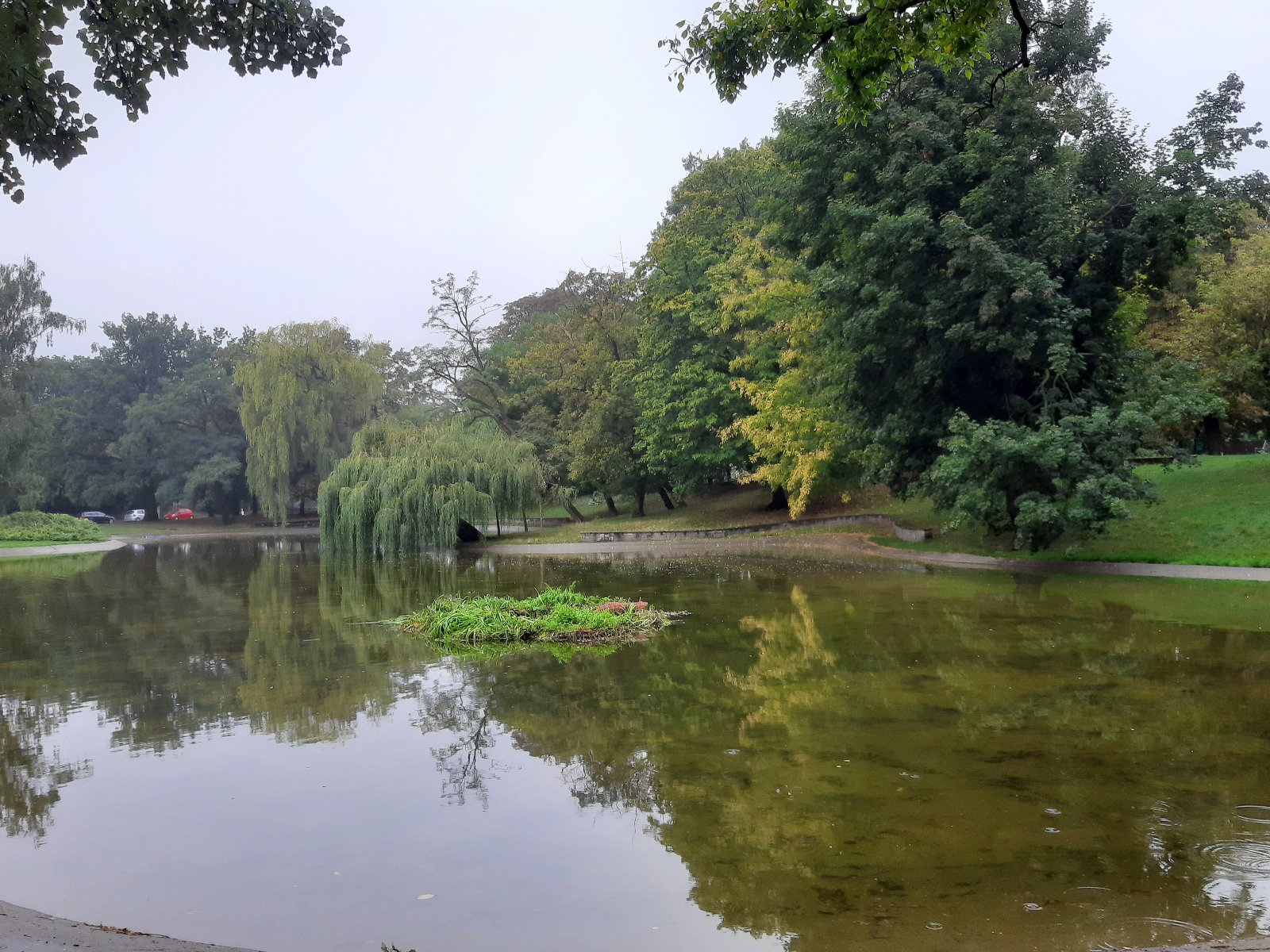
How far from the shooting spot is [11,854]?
574 cm

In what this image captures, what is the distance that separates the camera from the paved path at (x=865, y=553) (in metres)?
16.8

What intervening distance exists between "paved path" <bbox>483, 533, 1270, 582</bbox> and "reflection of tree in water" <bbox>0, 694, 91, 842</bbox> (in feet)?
55.0

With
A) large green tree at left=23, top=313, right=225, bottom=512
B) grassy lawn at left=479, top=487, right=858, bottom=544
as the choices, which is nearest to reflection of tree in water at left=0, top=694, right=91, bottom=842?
grassy lawn at left=479, top=487, right=858, bottom=544

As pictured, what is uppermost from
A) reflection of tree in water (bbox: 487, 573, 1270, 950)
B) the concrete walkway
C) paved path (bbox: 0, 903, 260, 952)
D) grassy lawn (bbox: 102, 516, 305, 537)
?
grassy lawn (bbox: 102, 516, 305, 537)

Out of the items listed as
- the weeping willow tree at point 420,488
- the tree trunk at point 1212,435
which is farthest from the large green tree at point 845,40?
the tree trunk at point 1212,435

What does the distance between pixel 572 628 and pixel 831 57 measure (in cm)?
827

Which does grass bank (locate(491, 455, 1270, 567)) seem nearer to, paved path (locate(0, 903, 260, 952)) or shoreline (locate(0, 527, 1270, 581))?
shoreline (locate(0, 527, 1270, 581))

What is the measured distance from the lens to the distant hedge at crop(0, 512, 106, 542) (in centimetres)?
4062

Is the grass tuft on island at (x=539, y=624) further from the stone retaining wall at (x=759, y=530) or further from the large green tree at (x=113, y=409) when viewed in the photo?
the large green tree at (x=113, y=409)

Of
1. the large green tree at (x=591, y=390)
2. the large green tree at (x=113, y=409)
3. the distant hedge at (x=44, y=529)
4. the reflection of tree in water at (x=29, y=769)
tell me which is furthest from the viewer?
the large green tree at (x=113, y=409)

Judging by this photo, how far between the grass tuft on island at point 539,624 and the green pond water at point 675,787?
73 cm

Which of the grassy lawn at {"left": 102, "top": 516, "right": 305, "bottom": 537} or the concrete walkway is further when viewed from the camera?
the grassy lawn at {"left": 102, "top": 516, "right": 305, "bottom": 537}

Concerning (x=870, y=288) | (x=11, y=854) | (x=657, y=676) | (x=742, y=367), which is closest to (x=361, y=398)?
(x=742, y=367)

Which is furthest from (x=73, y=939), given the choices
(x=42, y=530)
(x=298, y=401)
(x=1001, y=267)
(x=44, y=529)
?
(x=44, y=529)
